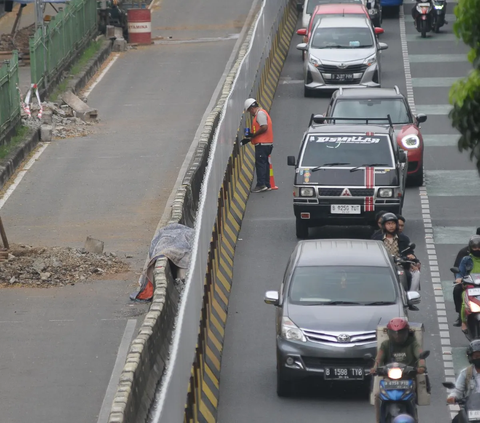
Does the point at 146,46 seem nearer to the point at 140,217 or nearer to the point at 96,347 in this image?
the point at 140,217

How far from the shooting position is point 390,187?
68.3ft

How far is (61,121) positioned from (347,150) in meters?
12.6

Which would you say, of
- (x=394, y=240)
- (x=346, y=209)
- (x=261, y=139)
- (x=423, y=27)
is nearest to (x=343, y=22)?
(x=423, y=27)

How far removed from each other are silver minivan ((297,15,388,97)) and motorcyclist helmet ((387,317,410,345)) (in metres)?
20.7

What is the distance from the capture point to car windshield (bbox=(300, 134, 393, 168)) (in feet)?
70.4

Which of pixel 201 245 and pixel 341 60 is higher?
pixel 201 245

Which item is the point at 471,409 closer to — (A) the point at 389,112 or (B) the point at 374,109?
(A) the point at 389,112

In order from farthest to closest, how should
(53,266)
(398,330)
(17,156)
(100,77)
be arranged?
1. (100,77)
2. (17,156)
3. (53,266)
4. (398,330)

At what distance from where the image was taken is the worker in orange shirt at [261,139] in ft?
80.3

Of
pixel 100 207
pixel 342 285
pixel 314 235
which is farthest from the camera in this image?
A: pixel 100 207

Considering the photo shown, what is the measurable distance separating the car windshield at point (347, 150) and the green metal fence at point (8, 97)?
30.3 feet

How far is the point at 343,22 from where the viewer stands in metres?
35.2

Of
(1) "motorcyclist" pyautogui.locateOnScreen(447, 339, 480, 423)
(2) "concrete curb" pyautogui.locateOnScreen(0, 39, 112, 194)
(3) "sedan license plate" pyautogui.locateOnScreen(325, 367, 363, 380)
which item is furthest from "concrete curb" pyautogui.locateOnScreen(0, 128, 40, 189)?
(1) "motorcyclist" pyautogui.locateOnScreen(447, 339, 480, 423)

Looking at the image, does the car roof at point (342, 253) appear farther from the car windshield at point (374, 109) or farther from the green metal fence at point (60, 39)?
the green metal fence at point (60, 39)
